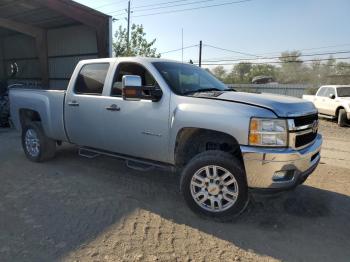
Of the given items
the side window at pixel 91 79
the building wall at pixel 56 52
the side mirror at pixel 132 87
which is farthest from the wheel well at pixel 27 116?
the building wall at pixel 56 52

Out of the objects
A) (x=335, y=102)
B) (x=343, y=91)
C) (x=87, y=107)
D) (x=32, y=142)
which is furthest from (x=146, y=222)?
(x=343, y=91)

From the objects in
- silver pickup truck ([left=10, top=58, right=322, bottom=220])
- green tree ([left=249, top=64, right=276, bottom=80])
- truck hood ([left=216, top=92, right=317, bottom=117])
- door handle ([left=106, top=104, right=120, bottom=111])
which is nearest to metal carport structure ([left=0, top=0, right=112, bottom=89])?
silver pickup truck ([left=10, top=58, right=322, bottom=220])

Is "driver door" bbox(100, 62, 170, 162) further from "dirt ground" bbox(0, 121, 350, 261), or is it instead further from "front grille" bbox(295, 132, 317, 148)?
"front grille" bbox(295, 132, 317, 148)

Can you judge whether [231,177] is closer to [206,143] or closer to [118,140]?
[206,143]

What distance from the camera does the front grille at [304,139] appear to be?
4.15m

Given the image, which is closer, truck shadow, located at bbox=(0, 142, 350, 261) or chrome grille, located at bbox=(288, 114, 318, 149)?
truck shadow, located at bbox=(0, 142, 350, 261)

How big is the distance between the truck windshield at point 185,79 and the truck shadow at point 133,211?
1.57 metres

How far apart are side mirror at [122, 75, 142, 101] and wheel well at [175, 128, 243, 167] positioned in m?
0.83

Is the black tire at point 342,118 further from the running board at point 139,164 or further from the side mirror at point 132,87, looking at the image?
the side mirror at point 132,87

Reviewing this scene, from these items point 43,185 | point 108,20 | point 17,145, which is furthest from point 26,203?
point 108,20

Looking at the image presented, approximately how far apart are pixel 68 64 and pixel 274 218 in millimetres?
14953

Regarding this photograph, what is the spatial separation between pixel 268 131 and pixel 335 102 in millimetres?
12658

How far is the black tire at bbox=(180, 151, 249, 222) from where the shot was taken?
4168mm

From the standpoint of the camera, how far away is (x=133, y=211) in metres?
4.62
